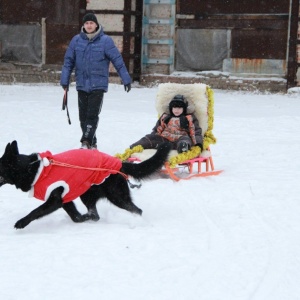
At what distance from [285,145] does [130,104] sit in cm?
455

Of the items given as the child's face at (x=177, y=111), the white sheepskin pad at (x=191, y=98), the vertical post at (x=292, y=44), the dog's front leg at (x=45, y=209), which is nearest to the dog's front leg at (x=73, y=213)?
the dog's front leg at (x=45, y=209)

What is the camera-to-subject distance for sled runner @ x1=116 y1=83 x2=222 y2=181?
7641 millimetres

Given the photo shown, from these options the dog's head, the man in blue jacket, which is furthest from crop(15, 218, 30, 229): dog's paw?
the man in blue jacket

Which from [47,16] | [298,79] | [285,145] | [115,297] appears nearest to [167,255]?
[115,297]

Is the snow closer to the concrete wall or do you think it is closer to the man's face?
the man's face

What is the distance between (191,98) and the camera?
8.31 meters

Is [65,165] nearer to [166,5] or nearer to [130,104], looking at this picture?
[130,104]

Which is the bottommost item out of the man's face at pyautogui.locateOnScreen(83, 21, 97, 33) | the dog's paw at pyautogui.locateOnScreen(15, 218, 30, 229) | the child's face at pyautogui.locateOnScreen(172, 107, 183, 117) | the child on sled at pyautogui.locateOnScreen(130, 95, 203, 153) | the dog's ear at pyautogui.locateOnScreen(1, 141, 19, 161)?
the dog's paw at pyautogui.locateOnScreen(15, 218, 30, 229)

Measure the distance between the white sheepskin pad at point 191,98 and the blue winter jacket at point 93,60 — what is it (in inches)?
19.6

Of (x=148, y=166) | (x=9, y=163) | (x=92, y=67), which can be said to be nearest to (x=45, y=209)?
(x=9, y=163)

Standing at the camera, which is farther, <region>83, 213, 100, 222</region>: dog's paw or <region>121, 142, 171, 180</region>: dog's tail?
<region>121, 142, 171, 180</region>: dog's tail

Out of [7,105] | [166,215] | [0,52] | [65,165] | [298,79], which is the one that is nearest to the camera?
[65,165]

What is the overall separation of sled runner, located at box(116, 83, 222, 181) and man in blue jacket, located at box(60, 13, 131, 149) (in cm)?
56

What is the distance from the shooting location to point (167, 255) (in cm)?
468
